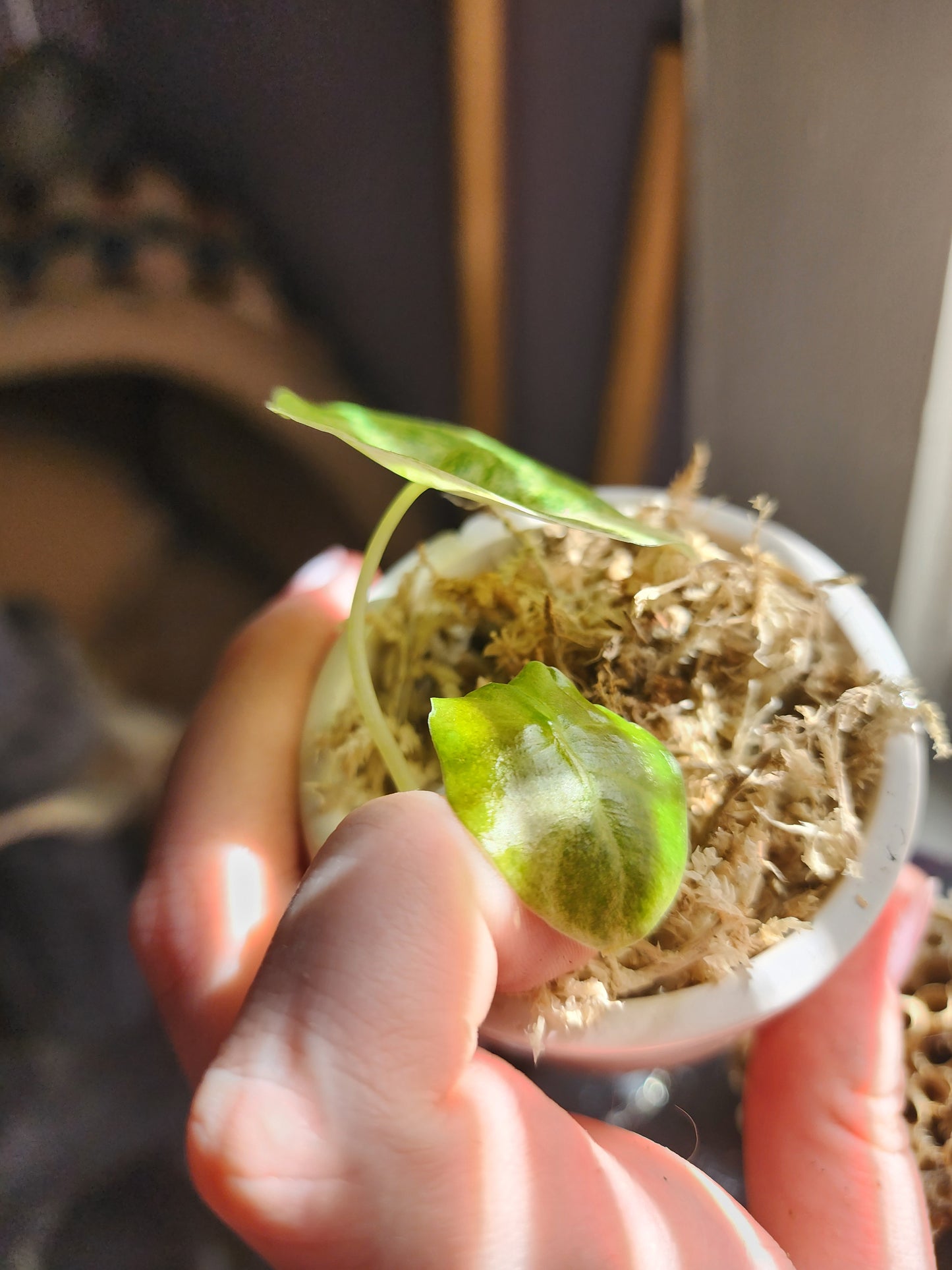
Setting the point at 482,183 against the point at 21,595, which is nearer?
the point at 482,183

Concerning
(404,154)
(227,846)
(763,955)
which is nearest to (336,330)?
(404,154)

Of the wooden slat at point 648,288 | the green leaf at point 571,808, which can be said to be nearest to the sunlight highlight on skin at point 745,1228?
the green leaf at point 571,808

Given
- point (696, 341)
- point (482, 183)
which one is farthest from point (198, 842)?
point (482, 183)

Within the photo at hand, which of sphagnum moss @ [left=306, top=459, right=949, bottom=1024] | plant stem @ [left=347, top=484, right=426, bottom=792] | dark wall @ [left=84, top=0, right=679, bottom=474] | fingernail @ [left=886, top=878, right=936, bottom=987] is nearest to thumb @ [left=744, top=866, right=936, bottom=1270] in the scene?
fingernail @ [left=886, top=878, right=936, bottom=987]

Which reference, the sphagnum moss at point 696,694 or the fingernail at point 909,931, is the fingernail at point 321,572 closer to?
the sphagnum moss at point 696,694

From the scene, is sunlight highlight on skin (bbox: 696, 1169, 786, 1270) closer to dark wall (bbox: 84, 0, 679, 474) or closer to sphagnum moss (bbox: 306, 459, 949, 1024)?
sphagnum moss (bbox: 306, 459, 949, 1024)

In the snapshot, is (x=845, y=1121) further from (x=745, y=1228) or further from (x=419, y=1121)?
(x=419, y=1121)

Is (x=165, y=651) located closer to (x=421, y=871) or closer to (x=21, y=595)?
(x=21, y=595)

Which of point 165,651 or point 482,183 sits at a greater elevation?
point 482,183
